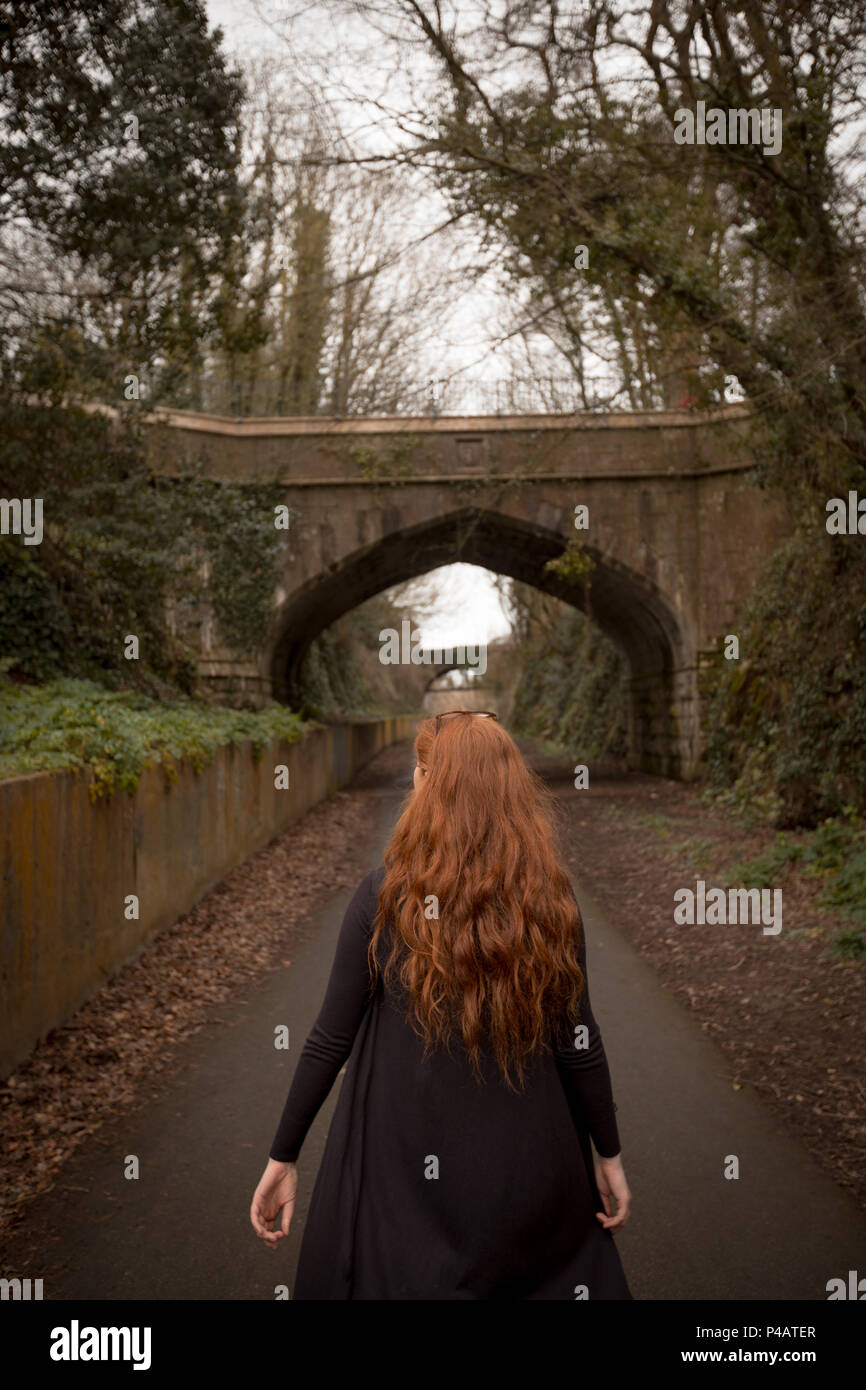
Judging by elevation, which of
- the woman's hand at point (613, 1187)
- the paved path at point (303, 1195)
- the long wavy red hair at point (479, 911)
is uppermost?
the long wavy red hair at point (479, 911)

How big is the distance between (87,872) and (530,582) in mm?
18933

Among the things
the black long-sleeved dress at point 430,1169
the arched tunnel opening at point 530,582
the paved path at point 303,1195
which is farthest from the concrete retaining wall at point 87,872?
the arched tunnel opening at point 530,582

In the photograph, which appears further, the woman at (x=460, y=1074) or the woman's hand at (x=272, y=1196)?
the woman's hand at (x=272, y=1196)

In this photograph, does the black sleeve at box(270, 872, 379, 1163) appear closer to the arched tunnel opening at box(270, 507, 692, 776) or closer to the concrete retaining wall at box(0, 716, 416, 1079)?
the concrete retaining wall at box(0, 716, 416, 1079)

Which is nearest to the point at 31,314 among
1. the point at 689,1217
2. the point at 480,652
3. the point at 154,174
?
the point at 154,174

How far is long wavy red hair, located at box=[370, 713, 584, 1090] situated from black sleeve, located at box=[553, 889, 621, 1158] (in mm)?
50

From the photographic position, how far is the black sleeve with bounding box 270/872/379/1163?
208cm

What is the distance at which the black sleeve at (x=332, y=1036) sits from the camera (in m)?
2.08

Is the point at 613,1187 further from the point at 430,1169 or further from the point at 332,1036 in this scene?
the point at 332,1036

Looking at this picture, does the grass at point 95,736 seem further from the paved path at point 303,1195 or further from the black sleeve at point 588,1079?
the black sleeve at point 588,1079

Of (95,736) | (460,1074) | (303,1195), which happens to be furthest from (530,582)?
(460,1074)

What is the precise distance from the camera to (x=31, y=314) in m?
9.65

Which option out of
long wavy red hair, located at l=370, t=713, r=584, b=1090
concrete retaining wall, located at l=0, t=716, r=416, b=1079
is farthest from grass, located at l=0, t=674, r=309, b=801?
long wavy red hair, located at l=370, t=713, r=584, b=1090

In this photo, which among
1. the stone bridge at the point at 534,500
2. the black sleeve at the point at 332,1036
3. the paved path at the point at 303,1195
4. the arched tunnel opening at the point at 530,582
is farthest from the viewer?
the arched tunnel opening at the point at 530,582
